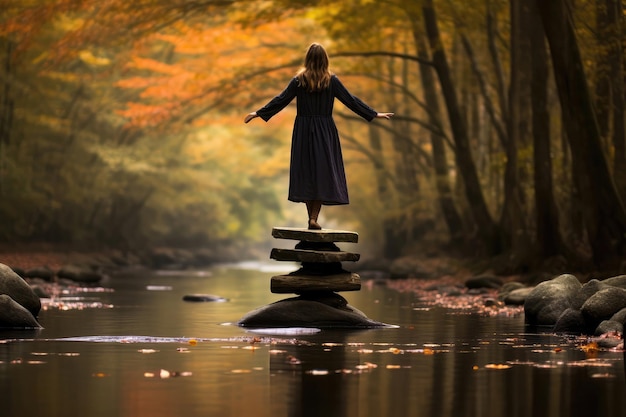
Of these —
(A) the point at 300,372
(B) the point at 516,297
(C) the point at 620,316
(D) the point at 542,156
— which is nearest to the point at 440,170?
(D) the point at 542,156

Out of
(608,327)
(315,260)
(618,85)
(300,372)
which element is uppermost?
(618,85)

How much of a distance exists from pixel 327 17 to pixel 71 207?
19.1m

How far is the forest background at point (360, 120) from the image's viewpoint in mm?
20969

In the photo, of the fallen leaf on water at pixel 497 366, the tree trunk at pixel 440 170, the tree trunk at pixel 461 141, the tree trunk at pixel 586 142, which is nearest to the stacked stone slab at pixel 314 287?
the fallen leaf on water at pixel 497 366

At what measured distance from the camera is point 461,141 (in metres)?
27.8

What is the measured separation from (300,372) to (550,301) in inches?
240

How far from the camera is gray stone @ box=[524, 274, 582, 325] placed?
1381 centimetres

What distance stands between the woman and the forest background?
6.18 metres

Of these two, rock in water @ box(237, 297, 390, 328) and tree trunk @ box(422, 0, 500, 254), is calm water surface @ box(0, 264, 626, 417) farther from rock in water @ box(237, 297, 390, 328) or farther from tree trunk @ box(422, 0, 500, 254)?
tree trunk @ box(422, 0, 500, 254)

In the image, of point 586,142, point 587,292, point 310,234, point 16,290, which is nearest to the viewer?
point 587,292

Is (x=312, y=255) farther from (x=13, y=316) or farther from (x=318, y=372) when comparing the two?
(x=318, y=372)

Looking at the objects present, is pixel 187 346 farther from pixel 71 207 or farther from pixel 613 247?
pixel 71 207

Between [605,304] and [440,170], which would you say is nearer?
[605,304]

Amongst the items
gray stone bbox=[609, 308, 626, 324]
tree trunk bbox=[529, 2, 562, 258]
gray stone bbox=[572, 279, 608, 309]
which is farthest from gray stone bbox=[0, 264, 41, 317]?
tree trunk bbox=[529, 2, 562, 258]
